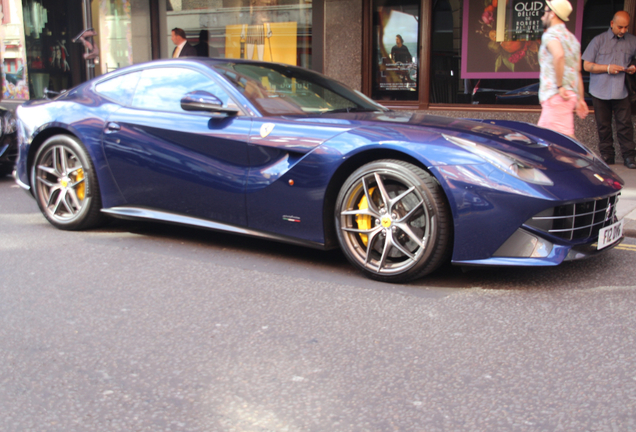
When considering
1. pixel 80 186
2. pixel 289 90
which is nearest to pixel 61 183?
pixel 80 186

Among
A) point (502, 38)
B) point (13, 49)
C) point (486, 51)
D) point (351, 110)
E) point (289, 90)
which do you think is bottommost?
point (351, 110)

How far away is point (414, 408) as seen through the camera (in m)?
2.37

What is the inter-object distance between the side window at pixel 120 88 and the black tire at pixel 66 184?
1.49 ft

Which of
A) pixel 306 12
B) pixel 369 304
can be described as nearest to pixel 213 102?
pixel 369 304

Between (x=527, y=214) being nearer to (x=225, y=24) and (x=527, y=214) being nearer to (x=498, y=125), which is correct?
(x=498, y=125)

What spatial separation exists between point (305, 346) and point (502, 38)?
8.18m

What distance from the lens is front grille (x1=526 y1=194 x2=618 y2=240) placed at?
3490 millimetres

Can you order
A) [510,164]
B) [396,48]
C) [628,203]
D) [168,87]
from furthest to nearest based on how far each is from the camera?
[396,48]
[628,203]
[168,87]
[510,164]

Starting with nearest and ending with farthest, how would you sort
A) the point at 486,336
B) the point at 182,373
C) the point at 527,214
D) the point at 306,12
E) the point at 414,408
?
the point at 414,408 < the point at 182,373 < the point at 486,336 < the point at 527,214 < the point at 306,12

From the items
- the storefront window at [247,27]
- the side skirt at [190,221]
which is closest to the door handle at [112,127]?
the side skirt at [190,221]

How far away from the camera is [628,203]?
236 inches

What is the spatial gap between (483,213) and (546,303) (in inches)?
22.8

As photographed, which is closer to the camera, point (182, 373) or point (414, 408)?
point (414, 408)

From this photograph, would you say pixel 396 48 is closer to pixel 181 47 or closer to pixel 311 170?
pixel 181 47
